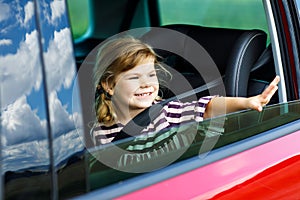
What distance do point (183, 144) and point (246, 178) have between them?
0.19 metres

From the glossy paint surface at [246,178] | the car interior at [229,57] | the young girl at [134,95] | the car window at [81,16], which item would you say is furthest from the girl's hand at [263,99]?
the car window at [81,16]

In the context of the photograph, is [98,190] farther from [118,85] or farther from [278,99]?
[278,99]

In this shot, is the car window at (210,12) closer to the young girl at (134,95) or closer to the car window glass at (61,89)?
the young girl at (134,95)

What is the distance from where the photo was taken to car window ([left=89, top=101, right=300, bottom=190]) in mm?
1550

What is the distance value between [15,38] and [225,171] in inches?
26.0

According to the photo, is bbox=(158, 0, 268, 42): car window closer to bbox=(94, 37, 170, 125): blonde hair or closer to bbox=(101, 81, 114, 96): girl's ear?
bbox=(94, 37, 170, 125): blonde hair

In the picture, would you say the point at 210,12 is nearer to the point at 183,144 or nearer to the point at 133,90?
the point at 133,90

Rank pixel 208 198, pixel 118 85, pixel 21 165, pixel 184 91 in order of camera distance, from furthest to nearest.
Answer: pixel 184 91 → pixel 118 85 → pixel 208 198 → pixel 21 165

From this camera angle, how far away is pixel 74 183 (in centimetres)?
145

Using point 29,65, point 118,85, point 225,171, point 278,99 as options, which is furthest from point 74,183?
point 278,99

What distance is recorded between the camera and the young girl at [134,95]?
2066 mm

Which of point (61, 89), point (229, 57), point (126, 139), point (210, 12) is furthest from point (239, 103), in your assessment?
point (210, 12)

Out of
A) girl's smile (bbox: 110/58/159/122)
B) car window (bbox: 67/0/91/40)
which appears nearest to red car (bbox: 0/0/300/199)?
girl's smile (bbox: 110/58/159/122)

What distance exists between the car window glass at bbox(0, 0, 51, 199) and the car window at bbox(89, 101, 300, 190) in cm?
14
